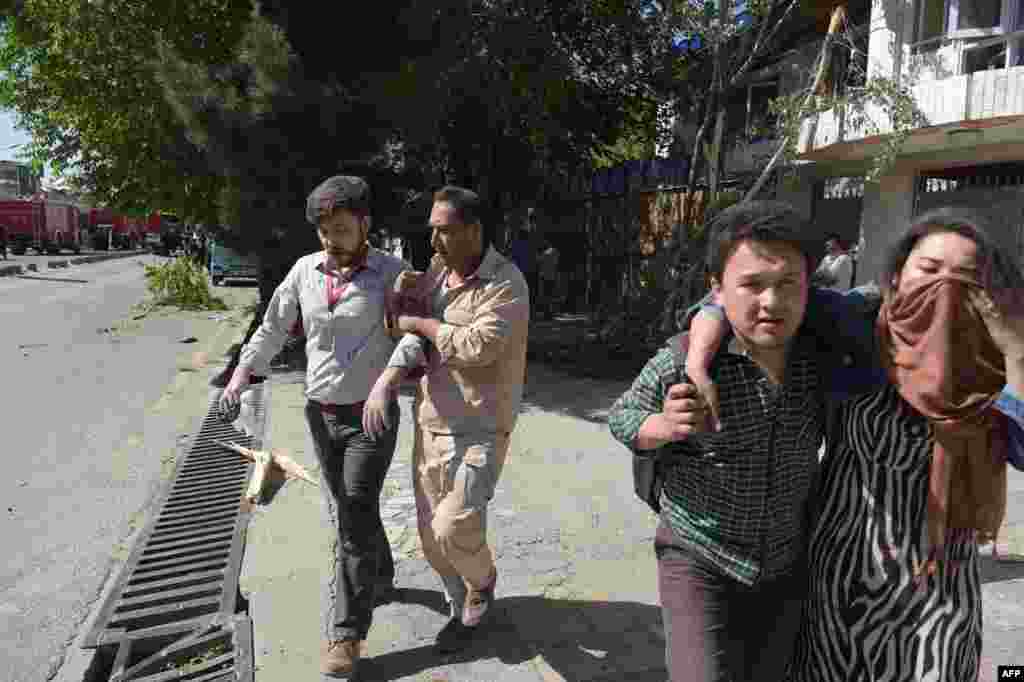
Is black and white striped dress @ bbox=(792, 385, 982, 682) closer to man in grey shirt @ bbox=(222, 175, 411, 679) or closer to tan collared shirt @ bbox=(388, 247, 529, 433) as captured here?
tan collared shirt @ bbox=(388, 247, 529, 433)

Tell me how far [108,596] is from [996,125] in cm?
940

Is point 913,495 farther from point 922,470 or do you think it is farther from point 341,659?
point 341,659

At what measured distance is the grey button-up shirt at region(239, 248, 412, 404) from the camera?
122 inches

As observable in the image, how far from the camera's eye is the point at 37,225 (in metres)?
37.9

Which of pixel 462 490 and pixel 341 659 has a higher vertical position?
pixel 462 490

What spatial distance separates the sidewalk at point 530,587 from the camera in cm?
308

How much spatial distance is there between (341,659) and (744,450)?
74.1 inches

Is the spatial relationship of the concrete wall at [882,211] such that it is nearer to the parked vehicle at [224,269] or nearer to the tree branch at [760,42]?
the tree branch at [760,42]

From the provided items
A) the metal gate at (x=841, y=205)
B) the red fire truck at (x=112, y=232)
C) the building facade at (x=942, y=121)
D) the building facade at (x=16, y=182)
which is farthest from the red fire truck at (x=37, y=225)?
the building facade at (x=942, y=121)

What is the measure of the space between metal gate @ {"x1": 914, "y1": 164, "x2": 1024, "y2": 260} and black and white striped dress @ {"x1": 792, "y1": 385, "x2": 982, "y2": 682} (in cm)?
799

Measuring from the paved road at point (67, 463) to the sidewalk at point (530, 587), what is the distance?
2.74 feet

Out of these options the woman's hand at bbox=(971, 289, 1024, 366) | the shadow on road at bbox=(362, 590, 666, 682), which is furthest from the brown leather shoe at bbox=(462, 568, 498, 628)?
the woman's hand at bbox=(971, 289, 1024, 366)

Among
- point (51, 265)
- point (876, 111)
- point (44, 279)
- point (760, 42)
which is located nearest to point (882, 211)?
point (876, 111)

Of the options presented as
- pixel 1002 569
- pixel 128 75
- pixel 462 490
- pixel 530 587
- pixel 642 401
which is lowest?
pixel 530 587
